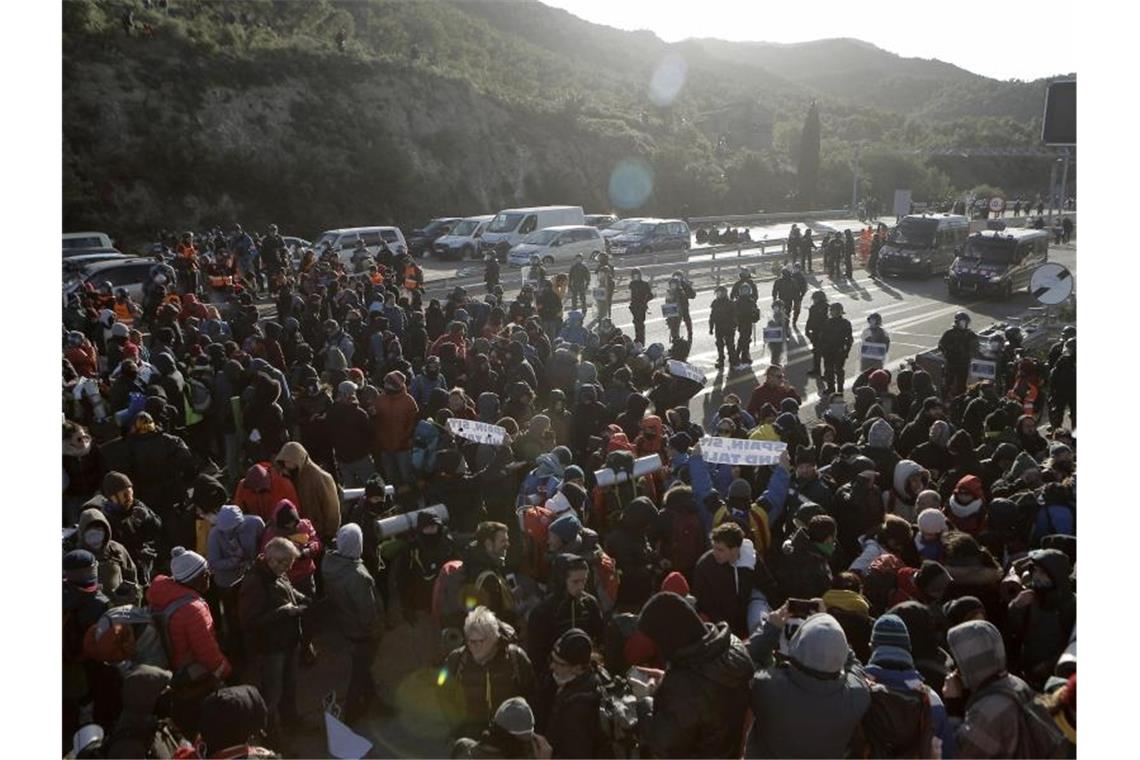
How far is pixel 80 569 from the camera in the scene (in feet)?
16.9

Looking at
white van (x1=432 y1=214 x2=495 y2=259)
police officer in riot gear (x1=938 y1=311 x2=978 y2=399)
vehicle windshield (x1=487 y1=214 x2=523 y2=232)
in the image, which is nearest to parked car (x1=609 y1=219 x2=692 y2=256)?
vehicle windshield (x1=487 y1=214 x2=523 y2=232)

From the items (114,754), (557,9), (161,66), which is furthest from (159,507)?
(557,9)

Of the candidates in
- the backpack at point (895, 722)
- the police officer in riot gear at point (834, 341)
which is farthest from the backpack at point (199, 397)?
the police officer in riot gear at point (834, 341)

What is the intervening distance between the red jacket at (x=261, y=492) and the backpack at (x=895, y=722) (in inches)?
169

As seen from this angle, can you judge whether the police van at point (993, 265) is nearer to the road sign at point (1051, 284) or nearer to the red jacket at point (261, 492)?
the road sign at point (1051, 284)

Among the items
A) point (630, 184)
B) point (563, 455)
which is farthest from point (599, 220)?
point (563, 455)

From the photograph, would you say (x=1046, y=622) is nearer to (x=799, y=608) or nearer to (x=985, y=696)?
(x=985, y=696)

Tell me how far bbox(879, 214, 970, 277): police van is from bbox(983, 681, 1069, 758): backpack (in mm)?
26808

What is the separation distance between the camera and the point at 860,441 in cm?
870

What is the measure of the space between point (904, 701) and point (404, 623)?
424cm

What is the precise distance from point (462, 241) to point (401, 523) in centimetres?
2720

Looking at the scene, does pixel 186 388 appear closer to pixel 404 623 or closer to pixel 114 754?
pixel 404 623

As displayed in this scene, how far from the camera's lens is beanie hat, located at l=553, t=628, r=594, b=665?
4.23 metres

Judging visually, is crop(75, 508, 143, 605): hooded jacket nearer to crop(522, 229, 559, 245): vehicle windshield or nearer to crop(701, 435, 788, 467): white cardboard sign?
crop(701, 435, 788, 467): white cardboard sign
